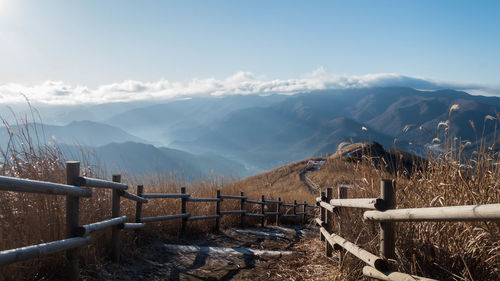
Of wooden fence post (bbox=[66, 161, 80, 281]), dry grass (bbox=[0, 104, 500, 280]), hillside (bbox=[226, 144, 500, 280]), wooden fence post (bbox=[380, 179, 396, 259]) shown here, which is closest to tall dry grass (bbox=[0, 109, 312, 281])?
dry grass (bbox=[0, 104, 500, 280])

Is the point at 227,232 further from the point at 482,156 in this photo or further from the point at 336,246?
the point at 482,156

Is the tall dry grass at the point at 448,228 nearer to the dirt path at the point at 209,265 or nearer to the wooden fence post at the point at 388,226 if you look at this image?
the wooden fence post at the point at 388,226

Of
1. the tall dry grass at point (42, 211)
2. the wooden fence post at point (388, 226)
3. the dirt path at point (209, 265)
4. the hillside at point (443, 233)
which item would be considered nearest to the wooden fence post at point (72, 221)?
the tall dry grass at point (42, 211)

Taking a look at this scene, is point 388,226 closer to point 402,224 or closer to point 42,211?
point 402,224

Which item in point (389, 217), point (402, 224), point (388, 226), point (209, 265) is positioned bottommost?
point (209, 265)

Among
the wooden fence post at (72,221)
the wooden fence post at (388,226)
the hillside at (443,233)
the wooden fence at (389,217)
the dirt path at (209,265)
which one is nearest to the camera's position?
the wooden fence at (389,217)

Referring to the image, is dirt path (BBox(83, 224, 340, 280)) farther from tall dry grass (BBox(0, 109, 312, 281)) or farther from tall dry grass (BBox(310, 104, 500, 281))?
tall dry grass (BBox(310, 104, 500, 281))

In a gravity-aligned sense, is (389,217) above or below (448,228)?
above

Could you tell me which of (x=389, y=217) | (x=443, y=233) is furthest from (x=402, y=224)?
(x=389, y=217)

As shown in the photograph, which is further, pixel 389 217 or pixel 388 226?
pixel 388 226

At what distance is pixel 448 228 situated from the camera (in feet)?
9.96

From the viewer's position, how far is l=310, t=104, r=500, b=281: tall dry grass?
2.81 meters

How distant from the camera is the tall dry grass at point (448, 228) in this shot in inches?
111

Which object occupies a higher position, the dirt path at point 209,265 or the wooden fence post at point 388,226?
the wooden fence post at point 388,226
